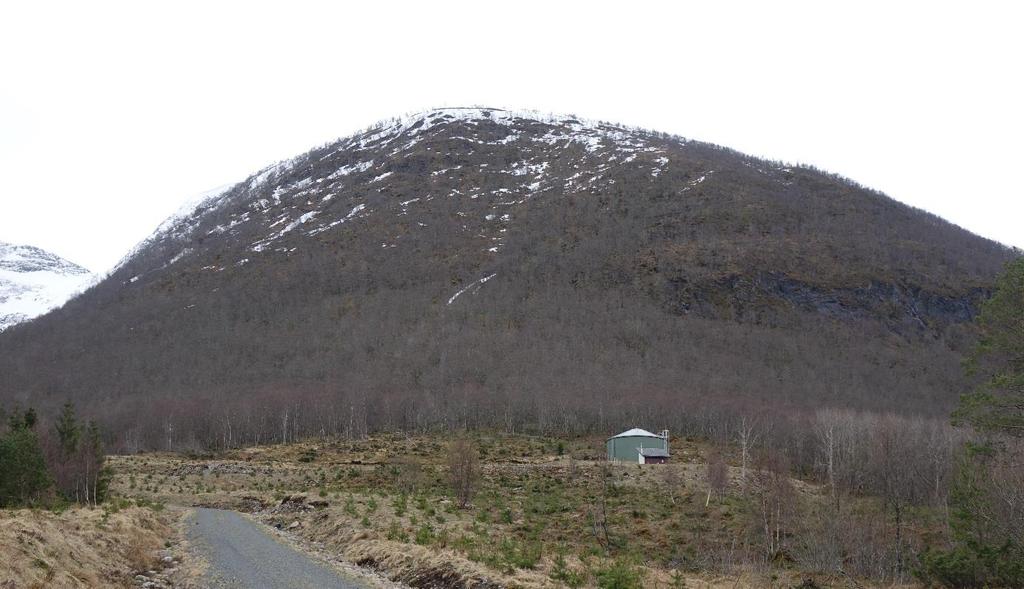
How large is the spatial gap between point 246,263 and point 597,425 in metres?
135

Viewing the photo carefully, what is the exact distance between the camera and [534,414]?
97.2 m

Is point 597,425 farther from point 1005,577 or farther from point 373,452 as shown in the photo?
point 1005,577

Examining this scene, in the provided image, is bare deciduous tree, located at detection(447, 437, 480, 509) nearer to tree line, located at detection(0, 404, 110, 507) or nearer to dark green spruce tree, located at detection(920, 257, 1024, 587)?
tree line, located at detection(0, 404, 110, 507)

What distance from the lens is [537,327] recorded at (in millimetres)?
136875

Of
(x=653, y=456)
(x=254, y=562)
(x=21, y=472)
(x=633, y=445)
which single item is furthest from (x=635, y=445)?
(x=254, y=562)

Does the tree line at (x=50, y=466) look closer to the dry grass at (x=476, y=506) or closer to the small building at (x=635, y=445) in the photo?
the dry grass at (x=476, y=506)

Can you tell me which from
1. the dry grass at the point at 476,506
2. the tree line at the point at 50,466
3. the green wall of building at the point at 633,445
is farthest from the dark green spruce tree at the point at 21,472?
the green wall of building at the point at 633,445

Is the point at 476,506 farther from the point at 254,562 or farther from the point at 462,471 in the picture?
the point at 254,562

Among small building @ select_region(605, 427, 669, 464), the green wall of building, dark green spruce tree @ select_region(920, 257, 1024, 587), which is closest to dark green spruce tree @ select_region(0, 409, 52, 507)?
dark green spruce tree @ select_region(920, 257, 1024, 587)

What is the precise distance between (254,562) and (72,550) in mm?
4640

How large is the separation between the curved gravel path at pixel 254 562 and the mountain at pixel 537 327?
70.5m

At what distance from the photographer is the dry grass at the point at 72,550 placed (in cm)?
1208

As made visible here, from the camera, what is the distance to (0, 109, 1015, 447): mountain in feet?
333

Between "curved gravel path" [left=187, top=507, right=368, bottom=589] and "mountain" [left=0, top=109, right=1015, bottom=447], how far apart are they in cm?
7052
